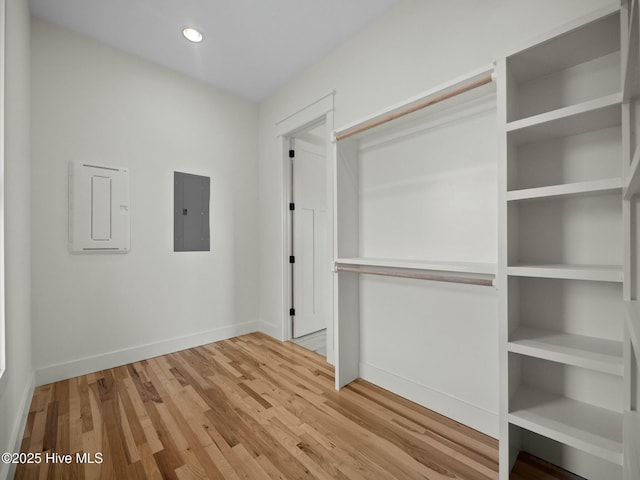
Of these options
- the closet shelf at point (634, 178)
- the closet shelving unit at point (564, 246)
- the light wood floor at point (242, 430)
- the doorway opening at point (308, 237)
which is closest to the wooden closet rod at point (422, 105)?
the closet shelving unit at point (564, 246)

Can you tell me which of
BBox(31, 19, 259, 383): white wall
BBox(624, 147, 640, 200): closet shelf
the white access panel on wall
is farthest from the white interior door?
BBox(624, 147, 640, 200): closet shelf

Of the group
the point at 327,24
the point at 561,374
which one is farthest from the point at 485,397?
the point at 327,24

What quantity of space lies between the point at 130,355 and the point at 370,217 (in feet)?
7.71

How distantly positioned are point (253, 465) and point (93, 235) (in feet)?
6.84

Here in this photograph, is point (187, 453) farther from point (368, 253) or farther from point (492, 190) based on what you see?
point (492, 190)

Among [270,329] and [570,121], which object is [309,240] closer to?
[270,329]

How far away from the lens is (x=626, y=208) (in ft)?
3.41

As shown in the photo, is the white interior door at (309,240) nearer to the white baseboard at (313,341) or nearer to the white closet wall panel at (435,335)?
the white baseboard at (313,341)

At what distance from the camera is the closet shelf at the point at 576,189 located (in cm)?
101

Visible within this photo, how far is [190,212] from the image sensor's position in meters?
2.86

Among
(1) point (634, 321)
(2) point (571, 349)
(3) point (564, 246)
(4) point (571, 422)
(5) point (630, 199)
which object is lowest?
(4) point (571, 422)

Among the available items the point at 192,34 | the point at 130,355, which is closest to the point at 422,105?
the point at 192,34

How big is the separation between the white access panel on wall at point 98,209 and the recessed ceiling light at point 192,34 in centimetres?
121

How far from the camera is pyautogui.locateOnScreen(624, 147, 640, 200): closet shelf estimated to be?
2.26 feet
